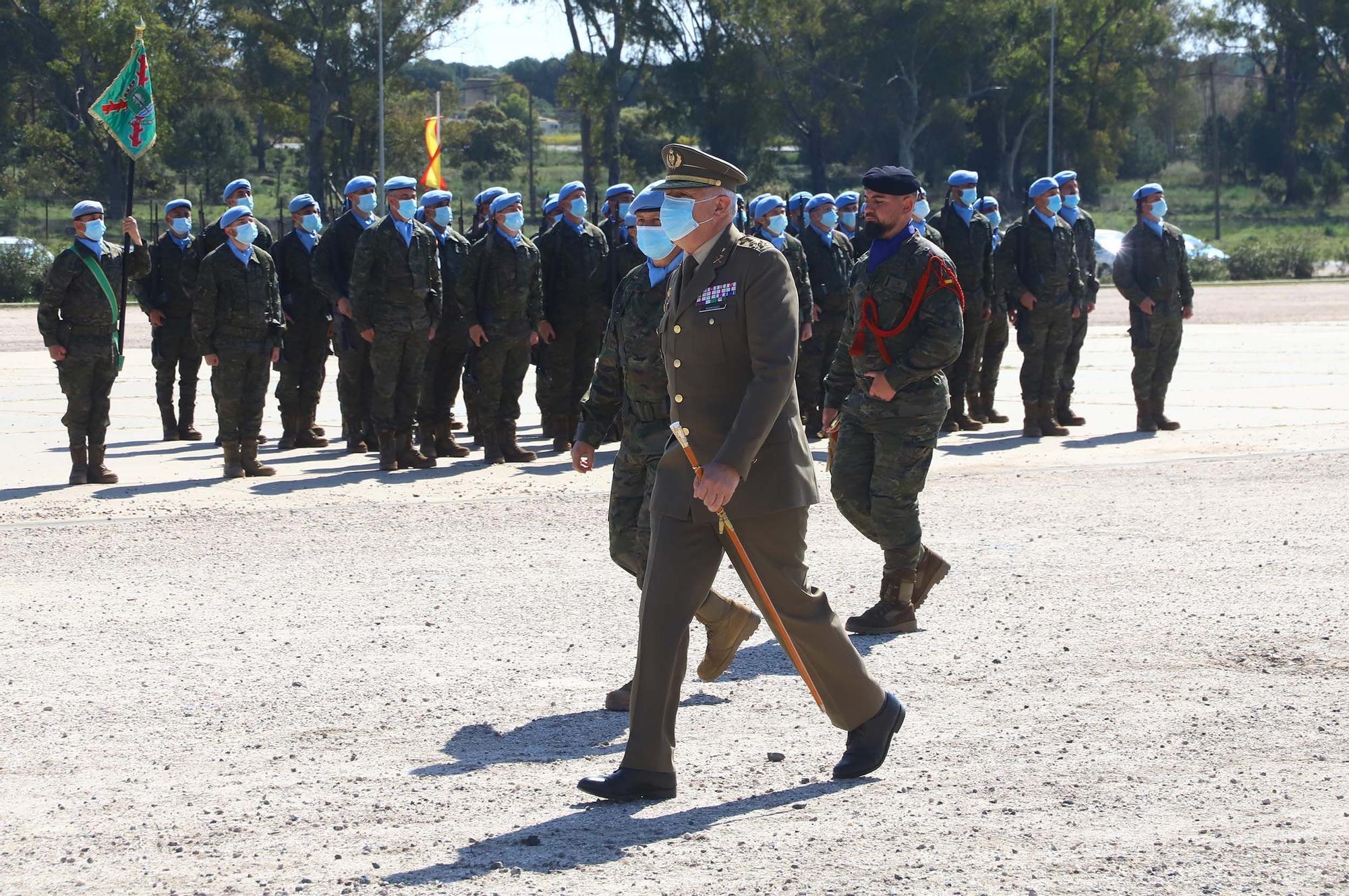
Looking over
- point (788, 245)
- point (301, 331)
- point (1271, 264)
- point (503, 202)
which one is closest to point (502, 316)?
point (503, 202)

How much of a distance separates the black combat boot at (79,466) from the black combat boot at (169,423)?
2.80m

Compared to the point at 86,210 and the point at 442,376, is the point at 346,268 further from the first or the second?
the point at 86,210

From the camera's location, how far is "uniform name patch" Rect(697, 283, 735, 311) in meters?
5.38

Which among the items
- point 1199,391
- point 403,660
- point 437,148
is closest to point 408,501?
point 403,660

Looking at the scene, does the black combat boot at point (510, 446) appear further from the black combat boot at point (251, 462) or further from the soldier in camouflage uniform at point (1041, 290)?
the soldier in camouflage uniform at point (1041, 290)

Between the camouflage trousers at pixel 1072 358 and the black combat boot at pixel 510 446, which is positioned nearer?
the black combat boot at pixel 510 446

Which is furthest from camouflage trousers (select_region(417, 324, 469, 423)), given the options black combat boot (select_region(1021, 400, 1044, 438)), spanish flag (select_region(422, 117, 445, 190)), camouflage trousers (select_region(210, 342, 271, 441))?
spanish flag (select_region(422, 117, 445, 190))

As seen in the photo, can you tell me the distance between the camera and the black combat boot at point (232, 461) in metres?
12.7

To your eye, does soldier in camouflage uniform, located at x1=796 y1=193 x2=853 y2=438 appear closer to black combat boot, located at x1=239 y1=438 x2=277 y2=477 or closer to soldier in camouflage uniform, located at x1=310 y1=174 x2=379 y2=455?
soldier in camouflage uniform, located at x1=310 y1=174 x2=379 y2=455

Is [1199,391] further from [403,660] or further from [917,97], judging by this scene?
[917,97]

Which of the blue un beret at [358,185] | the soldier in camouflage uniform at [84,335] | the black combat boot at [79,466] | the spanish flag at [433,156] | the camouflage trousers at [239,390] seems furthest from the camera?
the spanish flag at [433,156]

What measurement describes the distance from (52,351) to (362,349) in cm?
238

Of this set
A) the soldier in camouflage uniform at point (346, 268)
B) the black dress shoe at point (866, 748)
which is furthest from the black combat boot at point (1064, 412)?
the black dress shoe at point (866, 748)

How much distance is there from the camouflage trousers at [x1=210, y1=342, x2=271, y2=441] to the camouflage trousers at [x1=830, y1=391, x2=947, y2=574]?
6.01m
